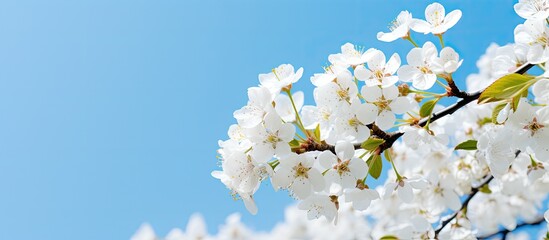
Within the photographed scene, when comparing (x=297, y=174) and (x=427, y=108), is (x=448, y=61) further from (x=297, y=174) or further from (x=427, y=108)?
(x=297, y=174)

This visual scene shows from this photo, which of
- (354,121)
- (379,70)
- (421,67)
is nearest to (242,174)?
(354,121)

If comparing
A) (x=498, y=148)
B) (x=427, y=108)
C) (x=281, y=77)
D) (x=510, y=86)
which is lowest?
(x=498, y=148)

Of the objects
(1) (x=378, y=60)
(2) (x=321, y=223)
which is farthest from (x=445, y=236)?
(2) (x=321, y=223)

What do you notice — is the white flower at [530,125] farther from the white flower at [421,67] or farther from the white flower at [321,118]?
the white flower at [321,118]

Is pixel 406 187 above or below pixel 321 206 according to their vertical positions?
below

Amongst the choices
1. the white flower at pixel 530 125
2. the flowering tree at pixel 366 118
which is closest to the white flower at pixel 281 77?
the flowering tree at pixel 366 118

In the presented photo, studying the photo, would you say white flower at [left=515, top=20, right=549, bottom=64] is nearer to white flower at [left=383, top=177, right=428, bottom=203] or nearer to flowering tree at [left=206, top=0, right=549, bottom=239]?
flowering tree at [left=206, top=0, right=549, bottom=239]

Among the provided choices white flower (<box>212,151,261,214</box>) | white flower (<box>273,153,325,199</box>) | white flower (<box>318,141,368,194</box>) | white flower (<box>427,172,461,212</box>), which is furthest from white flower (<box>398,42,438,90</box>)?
white flower (<box>427,172,461,212</box>)
